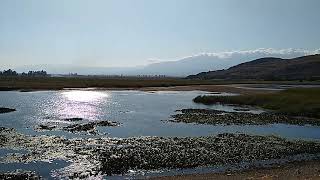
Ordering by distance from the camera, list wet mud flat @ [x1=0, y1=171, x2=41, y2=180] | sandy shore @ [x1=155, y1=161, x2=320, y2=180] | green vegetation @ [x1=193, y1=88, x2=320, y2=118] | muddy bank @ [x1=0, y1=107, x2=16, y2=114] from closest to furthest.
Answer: sandy shore @ [x1=155, y1=161, x2=320, y2=180] < wet mud flat @ [x1=0, y1=171, x2=41, y2=180] < green vegetation @ [x1=193, y1=88, x2=320, y2=118] < muddy bank @ [x1=0, y1=107, x2=16, y2=114]

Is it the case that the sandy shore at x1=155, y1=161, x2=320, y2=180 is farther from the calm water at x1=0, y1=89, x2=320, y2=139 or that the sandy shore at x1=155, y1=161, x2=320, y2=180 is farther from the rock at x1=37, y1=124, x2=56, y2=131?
the rock at x1=37, y1=124, x2=56, y2=131

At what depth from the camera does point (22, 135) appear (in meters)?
38.1

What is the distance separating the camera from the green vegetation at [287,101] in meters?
55.5

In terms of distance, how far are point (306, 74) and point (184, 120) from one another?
536 feet

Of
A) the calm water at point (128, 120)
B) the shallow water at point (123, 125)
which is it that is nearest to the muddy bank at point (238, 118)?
the shallow water at point (123, 125)

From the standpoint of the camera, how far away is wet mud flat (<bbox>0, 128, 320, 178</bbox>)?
1075 inches

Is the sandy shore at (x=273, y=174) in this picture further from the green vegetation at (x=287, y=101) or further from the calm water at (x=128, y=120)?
the green vegetation at (x=287, y=101)

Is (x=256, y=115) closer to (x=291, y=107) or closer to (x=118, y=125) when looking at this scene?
(x=291, y=107)

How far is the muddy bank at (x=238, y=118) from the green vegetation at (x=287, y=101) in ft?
8.76

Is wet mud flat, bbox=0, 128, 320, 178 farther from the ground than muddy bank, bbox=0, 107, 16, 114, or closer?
closer

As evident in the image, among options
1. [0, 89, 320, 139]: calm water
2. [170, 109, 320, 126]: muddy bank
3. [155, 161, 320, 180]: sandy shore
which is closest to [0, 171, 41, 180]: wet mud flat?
[155, 161, 320, 180]: sandy shore

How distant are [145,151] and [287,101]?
37.8 metres

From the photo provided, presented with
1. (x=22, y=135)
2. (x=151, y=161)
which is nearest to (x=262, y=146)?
(x=151, y=161)

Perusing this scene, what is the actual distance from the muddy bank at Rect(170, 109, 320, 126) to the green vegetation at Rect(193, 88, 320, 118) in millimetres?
2670
